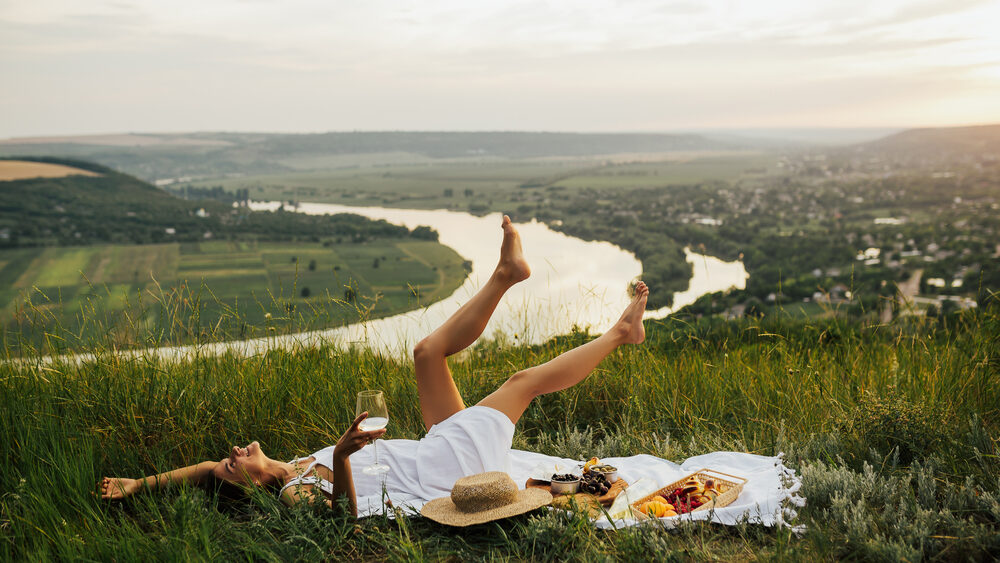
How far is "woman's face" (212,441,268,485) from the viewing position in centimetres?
314

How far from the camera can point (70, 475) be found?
10.5 ft

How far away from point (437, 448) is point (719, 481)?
1.50 meters

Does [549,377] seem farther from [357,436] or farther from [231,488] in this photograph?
[231,488]

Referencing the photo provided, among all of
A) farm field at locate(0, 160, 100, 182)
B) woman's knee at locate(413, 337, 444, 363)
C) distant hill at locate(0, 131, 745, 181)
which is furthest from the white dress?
distant hill at locate(0, 131, 745, 181)

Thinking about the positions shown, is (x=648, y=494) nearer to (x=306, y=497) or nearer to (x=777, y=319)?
(x=306, y=497)

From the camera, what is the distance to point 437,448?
3242mm

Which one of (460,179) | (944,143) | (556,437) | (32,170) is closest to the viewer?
(556,437)

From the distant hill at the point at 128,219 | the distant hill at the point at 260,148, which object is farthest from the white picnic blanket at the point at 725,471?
the distant hill at the point at 260,148

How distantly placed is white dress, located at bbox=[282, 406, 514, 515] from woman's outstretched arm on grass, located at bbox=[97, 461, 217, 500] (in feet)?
1.53

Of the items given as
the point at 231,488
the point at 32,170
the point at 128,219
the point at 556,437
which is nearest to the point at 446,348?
the point at 231,488

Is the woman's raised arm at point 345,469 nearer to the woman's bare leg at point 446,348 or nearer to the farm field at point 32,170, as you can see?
the woman's bare leg at point 446,348

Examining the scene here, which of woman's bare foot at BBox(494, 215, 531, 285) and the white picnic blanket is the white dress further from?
woman's bare foot at BBox(494, 215, 531, 285)

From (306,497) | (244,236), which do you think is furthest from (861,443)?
(244,236)

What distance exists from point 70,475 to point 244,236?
35.8m
